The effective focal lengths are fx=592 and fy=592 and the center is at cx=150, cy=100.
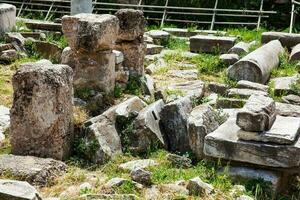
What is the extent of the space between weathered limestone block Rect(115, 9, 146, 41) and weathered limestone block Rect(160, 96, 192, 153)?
188 cm

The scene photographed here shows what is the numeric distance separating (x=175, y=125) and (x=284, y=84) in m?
3.20

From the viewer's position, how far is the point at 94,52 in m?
8.30

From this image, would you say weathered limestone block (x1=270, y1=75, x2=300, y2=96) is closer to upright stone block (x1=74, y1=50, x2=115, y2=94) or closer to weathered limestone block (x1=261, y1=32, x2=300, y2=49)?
weathered limestone block (x1=261, y1=32, x2=300, y2=49)

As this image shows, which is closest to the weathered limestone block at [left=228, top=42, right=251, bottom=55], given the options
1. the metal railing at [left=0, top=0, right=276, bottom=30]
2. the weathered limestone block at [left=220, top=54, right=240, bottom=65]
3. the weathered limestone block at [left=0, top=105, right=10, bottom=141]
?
the weathered limestone block at [left=220, top=54, right=240, bottom=65]

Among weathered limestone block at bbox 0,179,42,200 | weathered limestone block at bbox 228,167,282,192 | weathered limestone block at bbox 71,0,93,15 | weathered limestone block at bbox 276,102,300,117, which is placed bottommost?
weathered limestone block at bbox 228,167,282,192

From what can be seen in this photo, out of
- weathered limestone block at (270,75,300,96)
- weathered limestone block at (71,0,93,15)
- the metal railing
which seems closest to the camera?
weathered limestone block at (270,75,300,96)

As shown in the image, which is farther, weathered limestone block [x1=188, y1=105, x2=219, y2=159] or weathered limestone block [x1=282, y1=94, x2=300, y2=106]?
weathered limestone block [x1=282, y1=94, x2=300, y2=106]

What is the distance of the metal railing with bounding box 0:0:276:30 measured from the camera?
1608 cm

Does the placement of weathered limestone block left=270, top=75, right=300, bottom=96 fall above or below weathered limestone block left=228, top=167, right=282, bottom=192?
above

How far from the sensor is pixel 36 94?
6797 millimetres

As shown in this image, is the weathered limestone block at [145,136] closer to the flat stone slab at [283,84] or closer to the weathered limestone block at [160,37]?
the flat stone slab at [283,84]

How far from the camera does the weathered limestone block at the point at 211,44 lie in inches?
531

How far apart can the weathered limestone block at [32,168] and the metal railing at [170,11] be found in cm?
963

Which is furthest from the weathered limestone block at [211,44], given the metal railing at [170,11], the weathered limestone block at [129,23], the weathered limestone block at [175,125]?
the weathered limestone block at [175,125]
